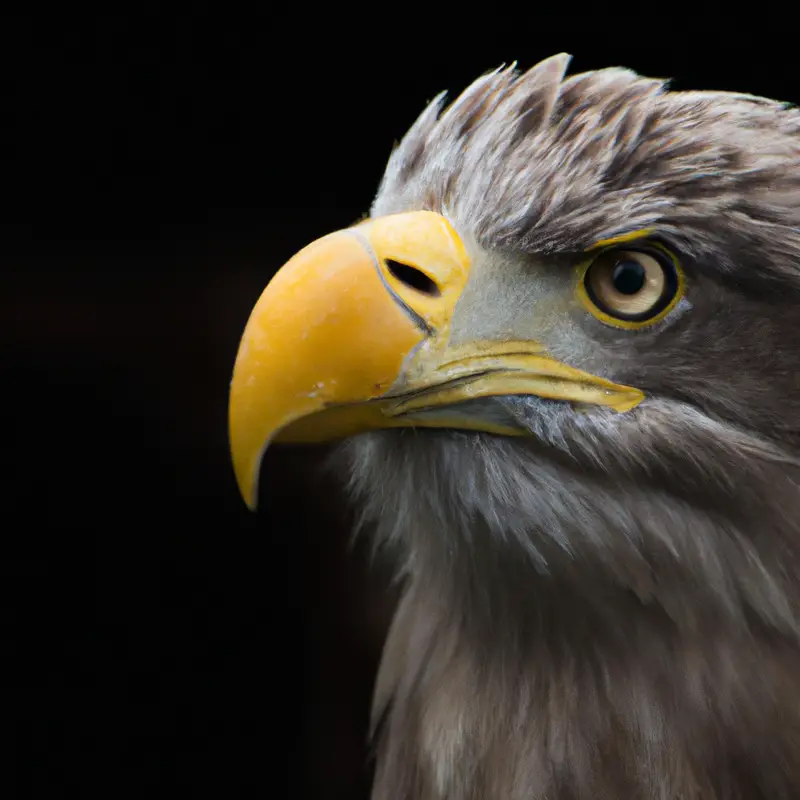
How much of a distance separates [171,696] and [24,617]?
73cm

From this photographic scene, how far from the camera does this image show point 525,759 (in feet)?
5.19

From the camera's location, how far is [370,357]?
4.64 feet

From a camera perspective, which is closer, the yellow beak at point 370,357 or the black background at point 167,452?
the yellow beak at point 370,357

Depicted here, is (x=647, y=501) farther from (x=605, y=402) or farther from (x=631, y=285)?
(x=631, y=285)

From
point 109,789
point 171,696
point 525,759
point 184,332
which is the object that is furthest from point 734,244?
point 109,789

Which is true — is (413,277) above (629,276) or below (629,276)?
above

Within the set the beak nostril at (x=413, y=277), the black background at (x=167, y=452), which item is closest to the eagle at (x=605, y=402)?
the beak nostril at (x=413, y=277)

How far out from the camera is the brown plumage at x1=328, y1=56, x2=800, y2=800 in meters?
1.44

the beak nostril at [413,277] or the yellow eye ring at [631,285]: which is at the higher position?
the beak nostril at [413,277]

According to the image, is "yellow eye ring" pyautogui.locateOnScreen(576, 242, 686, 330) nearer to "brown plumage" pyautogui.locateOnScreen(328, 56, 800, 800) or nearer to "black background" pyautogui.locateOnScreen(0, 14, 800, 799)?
"brown plumage" pyautogui.locateOnScreen(328, 56, 800, 800)

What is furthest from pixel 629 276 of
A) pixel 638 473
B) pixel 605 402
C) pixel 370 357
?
pixel 370 357

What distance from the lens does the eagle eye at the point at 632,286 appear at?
145 centimetres

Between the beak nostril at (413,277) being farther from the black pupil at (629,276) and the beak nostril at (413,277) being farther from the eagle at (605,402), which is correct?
the black pupil at (629,276)

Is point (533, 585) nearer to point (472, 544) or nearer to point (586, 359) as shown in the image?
point (472, 544)
